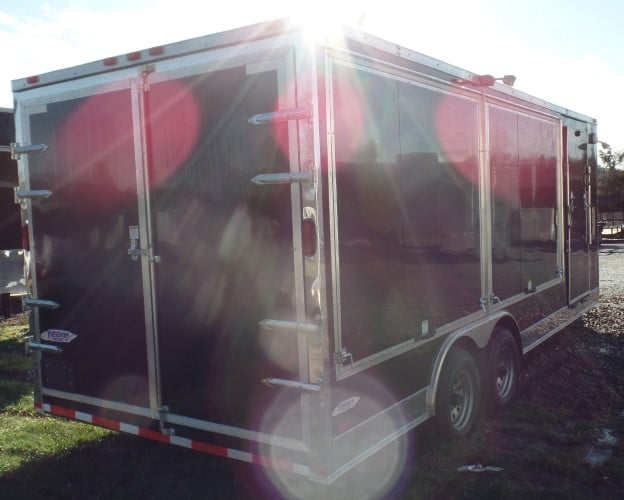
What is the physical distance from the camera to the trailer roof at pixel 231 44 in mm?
3336

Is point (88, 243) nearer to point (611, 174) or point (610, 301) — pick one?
point (610, 301)

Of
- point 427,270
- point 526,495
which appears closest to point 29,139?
point 427,270

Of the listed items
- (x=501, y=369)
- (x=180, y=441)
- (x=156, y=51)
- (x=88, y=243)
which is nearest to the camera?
(x=156, y=51)

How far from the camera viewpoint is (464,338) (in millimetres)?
4750

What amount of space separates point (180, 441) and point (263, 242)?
1.32 meters

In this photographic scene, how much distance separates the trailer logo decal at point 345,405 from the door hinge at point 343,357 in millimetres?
187

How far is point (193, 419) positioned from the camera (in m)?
3.84

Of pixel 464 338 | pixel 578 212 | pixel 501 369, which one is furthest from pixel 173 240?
pixel 578 212

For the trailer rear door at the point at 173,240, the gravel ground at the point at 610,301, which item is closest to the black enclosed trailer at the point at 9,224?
the trailer rear door at the point at 173,240

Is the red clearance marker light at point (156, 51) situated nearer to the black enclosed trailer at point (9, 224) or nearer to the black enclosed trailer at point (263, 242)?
the black enclosed trailer at point (263, 242)

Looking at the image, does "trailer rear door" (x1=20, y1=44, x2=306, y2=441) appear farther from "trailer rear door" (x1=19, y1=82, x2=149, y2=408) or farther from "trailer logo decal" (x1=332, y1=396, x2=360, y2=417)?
"trailer logo decal" (x1=332, y1=396, x2=360, y2=417)

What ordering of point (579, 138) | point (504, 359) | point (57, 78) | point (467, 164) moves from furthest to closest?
point (579, 138)
point (504, 359)
point (467, 164)
point (57, 78)

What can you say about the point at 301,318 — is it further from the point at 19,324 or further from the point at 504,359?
the point at 19,324

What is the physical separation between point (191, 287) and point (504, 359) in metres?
2.91
